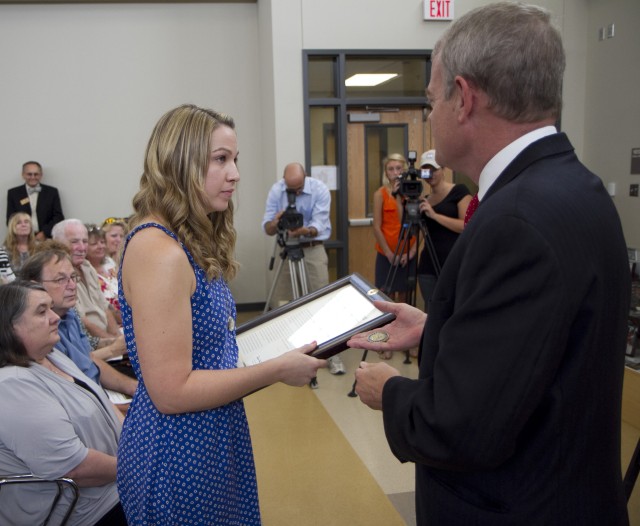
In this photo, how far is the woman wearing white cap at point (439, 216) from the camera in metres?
3.98

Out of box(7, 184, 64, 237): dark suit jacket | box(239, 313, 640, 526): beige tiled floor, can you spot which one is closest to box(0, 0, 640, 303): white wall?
box(7, 184, 64, 237): dark suit jacket

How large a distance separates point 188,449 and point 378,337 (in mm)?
466

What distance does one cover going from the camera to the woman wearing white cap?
3984 millimetres

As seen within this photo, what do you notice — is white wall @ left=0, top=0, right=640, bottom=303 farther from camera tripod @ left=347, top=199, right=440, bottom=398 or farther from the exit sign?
camera tripod @ left=347, top=199, right=440, bottom=398

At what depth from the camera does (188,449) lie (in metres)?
1.20

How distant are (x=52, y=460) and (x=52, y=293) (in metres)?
0.93

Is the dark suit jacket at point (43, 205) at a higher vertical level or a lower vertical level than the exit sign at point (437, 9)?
lower

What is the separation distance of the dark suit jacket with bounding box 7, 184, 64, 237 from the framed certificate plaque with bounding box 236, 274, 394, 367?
508cm

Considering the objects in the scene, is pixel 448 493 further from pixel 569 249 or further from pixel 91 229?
pixel 91 229

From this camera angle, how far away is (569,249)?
78cm

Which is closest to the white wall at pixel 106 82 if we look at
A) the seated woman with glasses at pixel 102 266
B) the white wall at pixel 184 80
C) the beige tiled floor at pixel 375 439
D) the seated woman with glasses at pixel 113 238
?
the white wall at pixel 184 80

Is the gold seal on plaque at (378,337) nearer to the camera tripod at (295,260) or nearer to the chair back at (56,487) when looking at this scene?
the chair back at (56,487)

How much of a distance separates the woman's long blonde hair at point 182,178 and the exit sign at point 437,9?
484 cm

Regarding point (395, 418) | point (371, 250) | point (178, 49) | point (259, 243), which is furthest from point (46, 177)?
point (395, 418)
